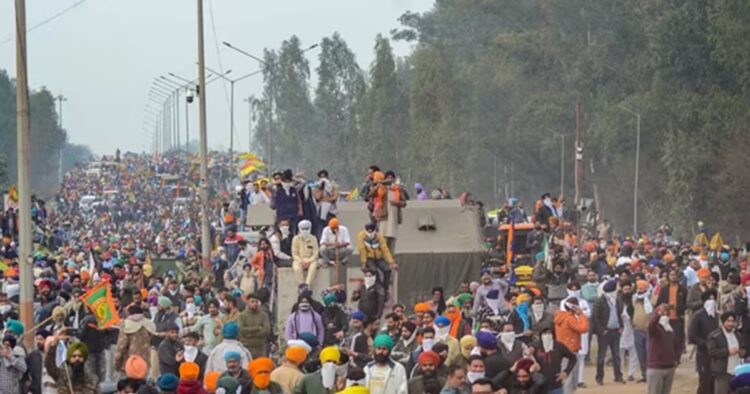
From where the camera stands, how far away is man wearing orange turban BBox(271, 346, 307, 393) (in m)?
17.8

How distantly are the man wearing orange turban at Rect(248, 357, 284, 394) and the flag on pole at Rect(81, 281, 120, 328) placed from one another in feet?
18.4

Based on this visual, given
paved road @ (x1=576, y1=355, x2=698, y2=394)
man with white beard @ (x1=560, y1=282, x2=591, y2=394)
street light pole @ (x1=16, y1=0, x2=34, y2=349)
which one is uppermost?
street light pole @ (x1=16, y1=0, x2=34, y2=349)

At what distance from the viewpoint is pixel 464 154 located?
9869 centimetres

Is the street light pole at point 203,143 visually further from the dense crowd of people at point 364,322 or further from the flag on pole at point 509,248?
the flag on pole at point 509,248

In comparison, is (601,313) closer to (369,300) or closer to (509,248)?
(369,300)

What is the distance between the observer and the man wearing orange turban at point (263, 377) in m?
17.5

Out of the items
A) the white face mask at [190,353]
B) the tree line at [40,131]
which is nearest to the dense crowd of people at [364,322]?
the white face mask at [190,353]

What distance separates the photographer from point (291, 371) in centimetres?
1802

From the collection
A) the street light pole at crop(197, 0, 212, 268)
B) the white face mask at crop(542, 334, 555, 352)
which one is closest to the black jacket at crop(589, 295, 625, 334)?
the white face mask at crop(542, 334, 555, 352)

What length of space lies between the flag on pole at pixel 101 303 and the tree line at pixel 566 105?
42701 mm

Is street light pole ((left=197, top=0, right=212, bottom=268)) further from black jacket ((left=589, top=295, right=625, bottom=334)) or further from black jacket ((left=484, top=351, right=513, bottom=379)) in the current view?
black jacket ((left=484, top=351, right=513, bottom=379))

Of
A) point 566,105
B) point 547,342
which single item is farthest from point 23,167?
point 566,105

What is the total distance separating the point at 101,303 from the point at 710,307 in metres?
7.26

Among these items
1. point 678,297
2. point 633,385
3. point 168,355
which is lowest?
point 633,385
